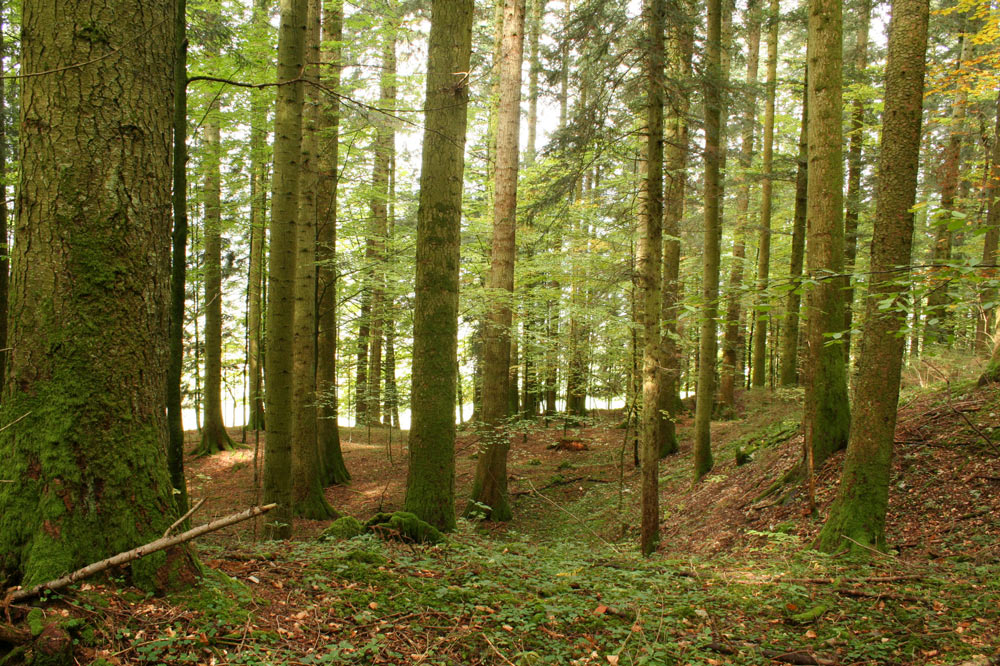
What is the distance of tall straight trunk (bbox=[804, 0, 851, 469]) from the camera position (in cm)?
700

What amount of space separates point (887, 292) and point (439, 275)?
168 inches

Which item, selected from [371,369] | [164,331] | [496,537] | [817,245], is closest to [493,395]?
[496,537]

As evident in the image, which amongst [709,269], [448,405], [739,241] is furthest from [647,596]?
[739,241]

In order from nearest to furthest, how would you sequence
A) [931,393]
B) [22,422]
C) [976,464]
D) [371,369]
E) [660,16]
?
[22,422]
[976,464]
[660,16]
[931,393]
[371,369]

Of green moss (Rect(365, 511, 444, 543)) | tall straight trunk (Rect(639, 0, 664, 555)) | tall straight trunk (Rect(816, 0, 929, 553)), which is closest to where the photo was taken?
tall straight trunk (Rect(816, 0, 929, 553))

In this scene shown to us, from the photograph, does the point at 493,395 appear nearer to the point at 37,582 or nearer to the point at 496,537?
the point at 496,537

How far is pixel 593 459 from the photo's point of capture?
46.8ft

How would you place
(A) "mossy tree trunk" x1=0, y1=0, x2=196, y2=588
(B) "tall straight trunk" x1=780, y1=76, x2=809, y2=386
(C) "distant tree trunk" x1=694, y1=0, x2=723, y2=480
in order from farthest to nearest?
(B) "tall straight trunk" x1=780, y1=76, x2=809, y2=386 → (C) "distant tree trunk" x1=694, y1=0, x2=723, y2=480 → (A) "mossy tree trunk" x1=0, y1=0, x2=196, y2=588

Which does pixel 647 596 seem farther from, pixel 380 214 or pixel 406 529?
pixel 380 214

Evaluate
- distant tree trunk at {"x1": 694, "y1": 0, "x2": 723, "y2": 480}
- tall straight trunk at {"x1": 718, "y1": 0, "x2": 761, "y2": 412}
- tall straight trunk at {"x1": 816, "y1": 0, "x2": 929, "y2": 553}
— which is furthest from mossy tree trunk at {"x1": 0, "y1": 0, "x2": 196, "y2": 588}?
tall straight trunk at {"x1": 718, "y1": 0, "x2": 761, "y2": 412}

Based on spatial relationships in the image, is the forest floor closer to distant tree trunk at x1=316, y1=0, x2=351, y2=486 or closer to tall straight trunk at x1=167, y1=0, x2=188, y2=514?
tall straight trunk at x1=167, y1=0, x2=188, y2=514

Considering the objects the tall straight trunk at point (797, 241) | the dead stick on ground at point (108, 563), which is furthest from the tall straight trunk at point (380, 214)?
the tall straight trunk at point (797, 241)

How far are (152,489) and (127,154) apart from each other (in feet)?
5.85

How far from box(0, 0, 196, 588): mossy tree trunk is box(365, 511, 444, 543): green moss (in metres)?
2.50
